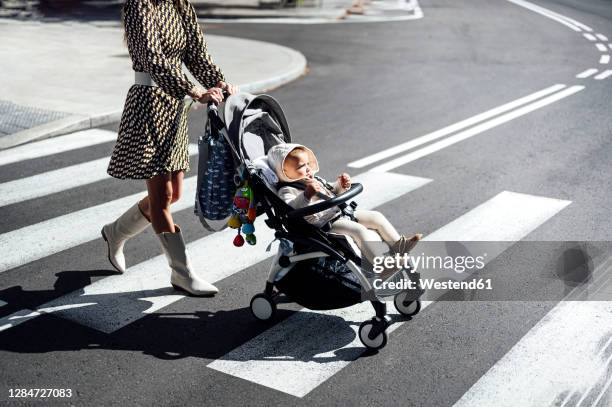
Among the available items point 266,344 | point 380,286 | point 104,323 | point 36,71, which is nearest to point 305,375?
point 266,344

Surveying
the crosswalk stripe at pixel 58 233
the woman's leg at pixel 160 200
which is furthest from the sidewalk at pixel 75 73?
the woman's leg at pixel 160 200

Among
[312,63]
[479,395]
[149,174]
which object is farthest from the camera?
[312,63]

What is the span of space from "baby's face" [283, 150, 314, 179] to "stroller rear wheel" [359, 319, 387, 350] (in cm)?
95

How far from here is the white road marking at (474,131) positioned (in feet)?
27.7

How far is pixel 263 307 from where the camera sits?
194 inches

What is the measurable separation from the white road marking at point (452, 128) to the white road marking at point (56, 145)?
10.5 feet

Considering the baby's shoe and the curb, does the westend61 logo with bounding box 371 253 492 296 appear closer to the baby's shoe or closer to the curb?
the baby's shoe

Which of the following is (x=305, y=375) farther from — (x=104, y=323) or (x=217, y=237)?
(x=217, y=237)

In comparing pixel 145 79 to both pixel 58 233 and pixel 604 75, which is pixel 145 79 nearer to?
pixel 58 233

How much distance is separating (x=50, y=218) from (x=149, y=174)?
7.22 ft

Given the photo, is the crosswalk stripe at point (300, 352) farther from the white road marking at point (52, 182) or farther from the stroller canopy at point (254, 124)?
the white road marking at point (52, 182)

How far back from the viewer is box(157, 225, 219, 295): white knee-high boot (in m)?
5.30

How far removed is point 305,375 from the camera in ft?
14.2

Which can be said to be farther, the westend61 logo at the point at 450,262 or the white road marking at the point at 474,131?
the white road marking at the point at 474,131
